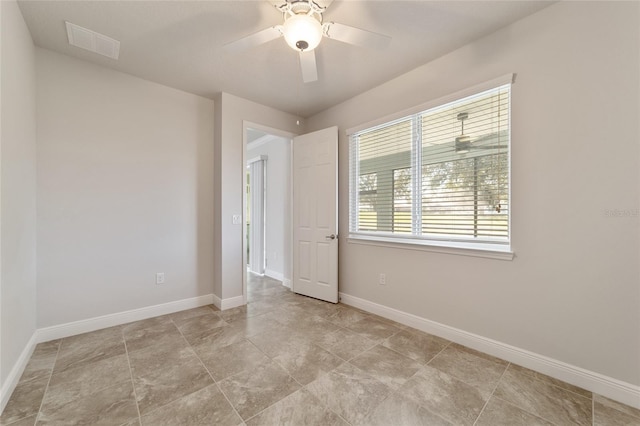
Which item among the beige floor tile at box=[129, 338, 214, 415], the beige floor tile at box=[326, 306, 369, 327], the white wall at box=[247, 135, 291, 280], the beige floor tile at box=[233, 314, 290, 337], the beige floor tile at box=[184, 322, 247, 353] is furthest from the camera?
the white wall at box=[247, 135, 291, 280]

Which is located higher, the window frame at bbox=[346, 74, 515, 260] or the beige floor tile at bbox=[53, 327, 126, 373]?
the window frame at bbox=[346, 74, 515, 260]

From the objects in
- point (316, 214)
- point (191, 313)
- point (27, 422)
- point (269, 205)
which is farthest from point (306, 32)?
point (269, 205)

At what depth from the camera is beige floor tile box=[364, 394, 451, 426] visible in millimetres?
1450

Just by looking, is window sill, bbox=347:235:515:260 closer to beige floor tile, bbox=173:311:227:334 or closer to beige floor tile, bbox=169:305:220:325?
beige floor tile, bbox=173:311:227:334

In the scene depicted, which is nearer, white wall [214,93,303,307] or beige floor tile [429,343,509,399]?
beige floor tile [429,343,509,399]

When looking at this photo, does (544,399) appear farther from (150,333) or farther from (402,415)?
(150,333)

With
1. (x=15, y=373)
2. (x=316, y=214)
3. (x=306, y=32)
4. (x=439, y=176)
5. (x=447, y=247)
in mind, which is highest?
(x=306, y=32)

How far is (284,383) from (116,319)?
207 centimetres

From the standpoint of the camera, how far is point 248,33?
214cm

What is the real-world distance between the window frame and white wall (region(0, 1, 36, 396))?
2.90 metres

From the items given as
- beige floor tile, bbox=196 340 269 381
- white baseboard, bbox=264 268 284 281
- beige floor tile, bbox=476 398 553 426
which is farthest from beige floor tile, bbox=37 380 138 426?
white baseboard, bbox=264 268 284 281

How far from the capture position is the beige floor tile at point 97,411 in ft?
4.76

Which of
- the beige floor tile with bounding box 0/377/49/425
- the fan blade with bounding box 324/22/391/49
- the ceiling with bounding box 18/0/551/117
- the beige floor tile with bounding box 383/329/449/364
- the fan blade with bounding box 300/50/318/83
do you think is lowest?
the beige floor tile with bounding box 383/329/449/364

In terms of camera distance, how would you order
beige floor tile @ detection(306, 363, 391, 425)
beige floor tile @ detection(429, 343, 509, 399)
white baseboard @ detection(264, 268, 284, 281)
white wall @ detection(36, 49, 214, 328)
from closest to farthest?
beige floor tile @ detection(306, 363, 391, 425) < beige floor tile @ detection(429, 343, 509, 399) < white wall @ detection(36, 49, 214, 328) < white baseboard @ detection(264, 268, 284, 281)
